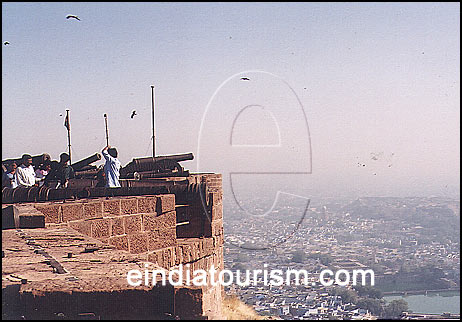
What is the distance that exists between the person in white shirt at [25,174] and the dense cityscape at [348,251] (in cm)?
351

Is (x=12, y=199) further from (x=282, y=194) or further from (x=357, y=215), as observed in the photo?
(x=357, y=215)

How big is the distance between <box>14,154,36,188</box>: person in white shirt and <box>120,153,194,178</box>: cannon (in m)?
3.37

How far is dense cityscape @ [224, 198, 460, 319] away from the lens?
1006 centimetres

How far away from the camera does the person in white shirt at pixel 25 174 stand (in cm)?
1138

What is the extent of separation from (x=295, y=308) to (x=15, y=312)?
18.8 feet

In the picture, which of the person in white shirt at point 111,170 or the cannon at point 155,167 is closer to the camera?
the person in white shirt at point 111,170

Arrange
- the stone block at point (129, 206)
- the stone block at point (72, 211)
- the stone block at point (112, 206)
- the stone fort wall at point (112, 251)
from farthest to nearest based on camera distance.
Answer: the stone block at point (129, 206) → the stone block at point (112, 206) → the stone block at point (72, 211) → the stone fort wall at point (112, 251)

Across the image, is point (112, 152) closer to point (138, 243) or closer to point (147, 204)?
point (147, 204)

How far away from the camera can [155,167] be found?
1530 centimetres

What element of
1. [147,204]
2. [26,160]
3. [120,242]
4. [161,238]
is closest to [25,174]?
[26,160]

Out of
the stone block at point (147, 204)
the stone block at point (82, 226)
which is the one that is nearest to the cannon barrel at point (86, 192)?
the stone block at point (147, 204)

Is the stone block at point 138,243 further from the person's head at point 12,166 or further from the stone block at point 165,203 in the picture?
the person's head at point 12,166

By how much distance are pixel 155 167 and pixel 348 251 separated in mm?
5404

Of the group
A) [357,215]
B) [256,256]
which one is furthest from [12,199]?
[357,215]
